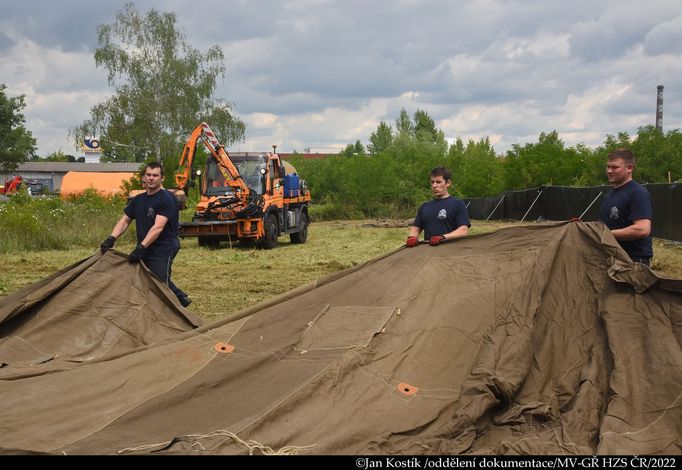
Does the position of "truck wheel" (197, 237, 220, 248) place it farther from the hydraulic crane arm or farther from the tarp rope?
the tarp rope

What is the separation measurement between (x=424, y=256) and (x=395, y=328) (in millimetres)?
893

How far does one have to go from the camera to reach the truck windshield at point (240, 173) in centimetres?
1971

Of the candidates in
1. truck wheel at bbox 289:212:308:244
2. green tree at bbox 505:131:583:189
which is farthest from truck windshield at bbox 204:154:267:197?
green tree at bbox 505:131:583:189

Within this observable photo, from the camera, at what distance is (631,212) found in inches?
223

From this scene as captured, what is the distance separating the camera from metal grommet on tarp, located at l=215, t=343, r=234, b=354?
17.4 ft

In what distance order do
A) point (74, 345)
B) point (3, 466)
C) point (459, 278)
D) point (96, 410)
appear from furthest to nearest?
point (74, 345) → point (459, 278) → point (96, 410) → point (3, 466)

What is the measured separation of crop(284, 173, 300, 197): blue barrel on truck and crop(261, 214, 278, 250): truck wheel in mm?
1705

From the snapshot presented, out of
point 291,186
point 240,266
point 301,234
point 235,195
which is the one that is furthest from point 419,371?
point 301,234

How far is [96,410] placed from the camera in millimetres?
4820

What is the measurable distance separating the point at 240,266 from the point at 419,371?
11016mm

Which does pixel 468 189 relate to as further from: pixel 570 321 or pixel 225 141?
pixel 570 321

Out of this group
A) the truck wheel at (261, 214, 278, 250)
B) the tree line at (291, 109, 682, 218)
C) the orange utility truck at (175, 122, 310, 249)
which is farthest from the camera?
the tree line at (291, 109, 682, 218)

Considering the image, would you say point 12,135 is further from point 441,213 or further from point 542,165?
point 441,213

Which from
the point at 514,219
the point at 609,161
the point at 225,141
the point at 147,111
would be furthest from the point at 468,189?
the point at 609,161
